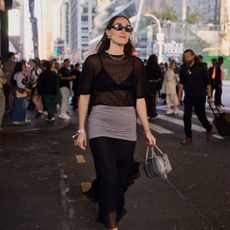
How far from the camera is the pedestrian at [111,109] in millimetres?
3840

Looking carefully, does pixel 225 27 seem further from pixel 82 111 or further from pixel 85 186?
pixel 82 111

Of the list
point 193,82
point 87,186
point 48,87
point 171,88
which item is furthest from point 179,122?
point 87,186

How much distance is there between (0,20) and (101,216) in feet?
53.4

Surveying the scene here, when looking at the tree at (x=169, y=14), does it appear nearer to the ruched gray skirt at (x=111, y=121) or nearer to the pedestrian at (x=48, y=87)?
the pedestrian at (x=48, y=87)

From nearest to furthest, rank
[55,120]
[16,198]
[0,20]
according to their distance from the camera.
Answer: [16,198] < [55,120] < [0,20]

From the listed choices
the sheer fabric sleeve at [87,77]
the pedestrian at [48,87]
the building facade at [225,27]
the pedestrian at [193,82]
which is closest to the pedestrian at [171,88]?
the pedestrian at [48,87]

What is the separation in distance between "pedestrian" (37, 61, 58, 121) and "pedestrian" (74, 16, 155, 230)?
9.39m

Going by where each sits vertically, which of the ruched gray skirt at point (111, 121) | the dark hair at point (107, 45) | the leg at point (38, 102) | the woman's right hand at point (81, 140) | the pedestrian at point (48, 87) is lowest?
the leg at point (38, 102)

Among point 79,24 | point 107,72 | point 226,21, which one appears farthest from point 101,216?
point 79,24

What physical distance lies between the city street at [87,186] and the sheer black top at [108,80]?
1.28 meters

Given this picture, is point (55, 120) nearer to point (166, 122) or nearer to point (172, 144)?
point (166, 122)

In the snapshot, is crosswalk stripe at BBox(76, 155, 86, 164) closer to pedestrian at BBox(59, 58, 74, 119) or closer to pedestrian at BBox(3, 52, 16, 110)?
pedestrian at BBox(3, 52, 16, 110)

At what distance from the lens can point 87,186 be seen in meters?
5.91

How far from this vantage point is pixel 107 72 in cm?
386
